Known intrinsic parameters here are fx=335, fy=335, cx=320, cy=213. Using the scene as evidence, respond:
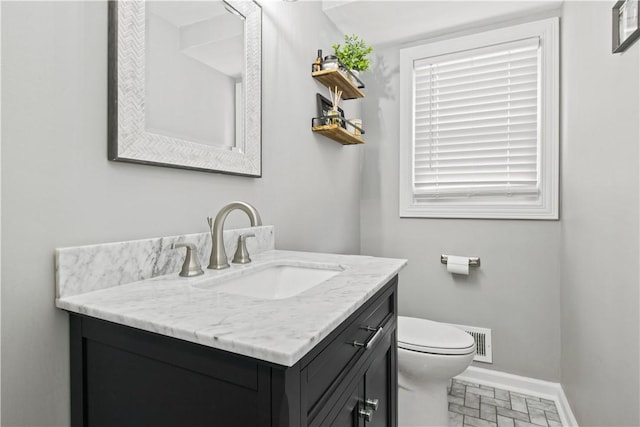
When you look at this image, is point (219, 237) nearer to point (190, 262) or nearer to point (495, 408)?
point (190, 262)

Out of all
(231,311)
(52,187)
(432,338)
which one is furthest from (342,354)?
(432,338)

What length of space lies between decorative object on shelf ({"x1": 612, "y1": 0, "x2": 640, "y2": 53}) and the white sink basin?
3.68ft

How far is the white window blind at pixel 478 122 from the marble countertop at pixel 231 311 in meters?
1.57

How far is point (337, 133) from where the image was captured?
6.15 feet

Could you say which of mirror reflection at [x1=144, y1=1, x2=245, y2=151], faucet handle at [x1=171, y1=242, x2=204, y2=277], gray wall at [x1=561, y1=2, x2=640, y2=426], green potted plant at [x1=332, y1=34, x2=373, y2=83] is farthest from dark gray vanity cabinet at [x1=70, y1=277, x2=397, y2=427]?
green potted plant at [x1=332, y1=34, x2=373, y2=83]

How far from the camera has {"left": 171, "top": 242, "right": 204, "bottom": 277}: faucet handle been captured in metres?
0.93

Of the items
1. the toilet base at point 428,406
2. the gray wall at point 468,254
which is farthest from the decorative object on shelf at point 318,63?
the toilet base at point 428,406

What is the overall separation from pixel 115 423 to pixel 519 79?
2.50 m

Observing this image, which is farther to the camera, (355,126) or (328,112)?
(355,126)

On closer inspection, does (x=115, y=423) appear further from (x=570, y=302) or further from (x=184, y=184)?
(x=570, y=302)

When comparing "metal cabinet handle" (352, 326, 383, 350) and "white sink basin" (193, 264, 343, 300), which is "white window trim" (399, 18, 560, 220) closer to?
"white sink basin" (193, 264, 343, 300)

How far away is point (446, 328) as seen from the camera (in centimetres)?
178

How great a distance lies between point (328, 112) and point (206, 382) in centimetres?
160

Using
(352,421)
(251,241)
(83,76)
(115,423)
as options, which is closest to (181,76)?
(83,76)
